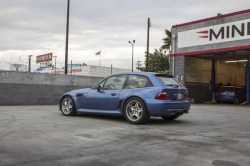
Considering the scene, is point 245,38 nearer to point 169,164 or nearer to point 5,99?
point 5,99

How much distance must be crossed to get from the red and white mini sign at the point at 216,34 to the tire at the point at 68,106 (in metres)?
13.3

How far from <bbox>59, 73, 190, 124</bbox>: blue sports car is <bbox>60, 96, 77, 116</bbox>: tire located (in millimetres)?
227

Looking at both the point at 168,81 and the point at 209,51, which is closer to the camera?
the point at 168,81

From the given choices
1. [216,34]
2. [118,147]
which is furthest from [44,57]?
[118,147]

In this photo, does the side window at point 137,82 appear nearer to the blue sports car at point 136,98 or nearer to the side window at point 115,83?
the blue sports car at point 136,98

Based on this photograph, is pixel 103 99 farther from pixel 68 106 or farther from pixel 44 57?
pixel 44 57

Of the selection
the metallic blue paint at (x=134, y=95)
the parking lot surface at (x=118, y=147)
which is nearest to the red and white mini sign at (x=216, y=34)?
the metallic blue paint at (x=134, y=95)

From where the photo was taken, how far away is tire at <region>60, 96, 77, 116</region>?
8594 mm

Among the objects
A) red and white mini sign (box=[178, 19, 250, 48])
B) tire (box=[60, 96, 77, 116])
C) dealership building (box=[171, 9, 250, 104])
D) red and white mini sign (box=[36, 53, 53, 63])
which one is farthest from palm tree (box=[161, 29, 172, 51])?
red and white mini sign (box=[36, 53, 53, 63])

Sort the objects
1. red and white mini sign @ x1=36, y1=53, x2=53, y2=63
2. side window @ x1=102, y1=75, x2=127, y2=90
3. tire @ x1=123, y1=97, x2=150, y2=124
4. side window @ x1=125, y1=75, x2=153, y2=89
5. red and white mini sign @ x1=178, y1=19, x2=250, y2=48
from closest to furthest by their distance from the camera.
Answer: tire @ x1=123, y1=97, x2=150, y2=124
side window @ x1=125, y1=75, x2=153, y2=89
side window @ x1=102, y1=75, x2=127, y2=90
red and white mini sign @ x1=178, y1=19, x2=250, y2=48
red and white mini sign @ x1=36, y1=53, x2=53, y2=63

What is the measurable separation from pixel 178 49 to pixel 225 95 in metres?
5.27

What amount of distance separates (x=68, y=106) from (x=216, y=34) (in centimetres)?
1369

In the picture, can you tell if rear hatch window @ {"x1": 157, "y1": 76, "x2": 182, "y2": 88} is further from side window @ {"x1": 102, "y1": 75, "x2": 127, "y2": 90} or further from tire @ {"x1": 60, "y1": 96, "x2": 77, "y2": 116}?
tire @ {"x1": 60, "y1": 96, "x2": 77, "y2": 116}

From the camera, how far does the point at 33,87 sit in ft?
48.3
